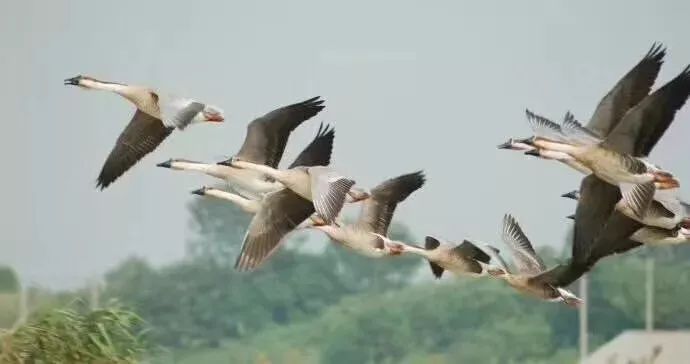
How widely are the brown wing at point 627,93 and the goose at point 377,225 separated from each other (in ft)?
3.39

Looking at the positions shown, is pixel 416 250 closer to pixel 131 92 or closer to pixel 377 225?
pixel 377 225

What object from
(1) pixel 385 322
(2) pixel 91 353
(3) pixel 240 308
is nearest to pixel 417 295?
(1) pixel 385 322

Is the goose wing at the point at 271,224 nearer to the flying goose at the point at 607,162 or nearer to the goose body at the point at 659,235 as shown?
the flying goose at the point at 607,162

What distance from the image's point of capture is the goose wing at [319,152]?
7305 mm

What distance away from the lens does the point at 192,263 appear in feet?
43.0

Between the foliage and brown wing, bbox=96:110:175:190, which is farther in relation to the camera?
the foliage

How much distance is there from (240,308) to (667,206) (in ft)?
22.6

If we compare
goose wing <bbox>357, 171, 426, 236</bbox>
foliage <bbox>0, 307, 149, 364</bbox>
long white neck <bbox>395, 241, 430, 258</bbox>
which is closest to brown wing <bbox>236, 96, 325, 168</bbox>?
goose wing <bbox>357, 171, 426, 236</bbox>

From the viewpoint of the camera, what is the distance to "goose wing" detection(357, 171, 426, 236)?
763 centimetres

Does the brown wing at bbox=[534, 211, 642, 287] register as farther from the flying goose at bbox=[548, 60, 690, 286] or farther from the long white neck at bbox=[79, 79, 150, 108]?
the long white neck at bbox=[79, 79, 150, 108]

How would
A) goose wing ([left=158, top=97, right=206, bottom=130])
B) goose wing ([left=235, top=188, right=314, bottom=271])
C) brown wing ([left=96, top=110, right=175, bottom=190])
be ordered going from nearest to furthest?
goose wing ([left=158, top=97, right=206, bottom=130]) → goose wing ([left=235, top=188, right=314, bottom=271]) → brown wing ([left=96, top=110, right=175, bottom=190])

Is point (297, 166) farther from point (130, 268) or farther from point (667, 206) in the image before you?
point (130, 268)

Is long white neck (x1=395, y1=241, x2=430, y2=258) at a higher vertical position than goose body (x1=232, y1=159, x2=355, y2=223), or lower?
lower

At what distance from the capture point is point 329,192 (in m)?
6.64
